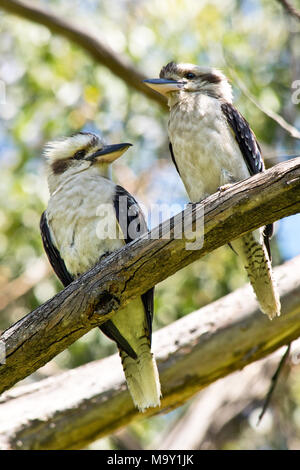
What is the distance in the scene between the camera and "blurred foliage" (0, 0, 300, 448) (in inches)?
259

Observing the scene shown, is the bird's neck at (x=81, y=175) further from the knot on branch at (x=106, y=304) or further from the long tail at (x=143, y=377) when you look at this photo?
the knot on branch at (x=106, y=304)

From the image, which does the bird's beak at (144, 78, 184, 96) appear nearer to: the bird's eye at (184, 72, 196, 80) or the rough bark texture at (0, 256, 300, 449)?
the bird's eye at (184, 72, 196, 80)

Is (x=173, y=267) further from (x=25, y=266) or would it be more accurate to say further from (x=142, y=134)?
(x=142, y=134)

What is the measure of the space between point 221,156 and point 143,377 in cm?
151

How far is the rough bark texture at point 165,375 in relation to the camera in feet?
15.0

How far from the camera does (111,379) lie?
473 centimetres

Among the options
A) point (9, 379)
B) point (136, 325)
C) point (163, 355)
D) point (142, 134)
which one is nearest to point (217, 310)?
point (163, 355)

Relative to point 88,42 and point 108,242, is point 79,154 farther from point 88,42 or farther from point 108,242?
point 88,42

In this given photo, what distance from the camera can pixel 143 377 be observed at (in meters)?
4.24

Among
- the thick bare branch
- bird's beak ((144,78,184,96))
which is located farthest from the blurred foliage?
bird's beak ((144,78,184,96))

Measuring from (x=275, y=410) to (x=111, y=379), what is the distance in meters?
2.72

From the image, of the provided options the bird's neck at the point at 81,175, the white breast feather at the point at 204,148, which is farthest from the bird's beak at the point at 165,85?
the bird's neck at the point at 81,175

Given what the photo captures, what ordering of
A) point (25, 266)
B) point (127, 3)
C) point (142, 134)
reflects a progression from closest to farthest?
point (25, 266)
point (142, 134)
point (127, 3)

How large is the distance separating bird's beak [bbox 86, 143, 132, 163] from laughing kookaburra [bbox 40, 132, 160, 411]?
5 centimetres
